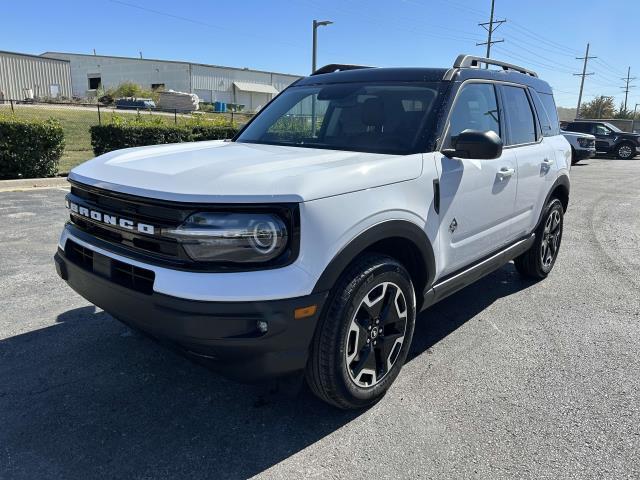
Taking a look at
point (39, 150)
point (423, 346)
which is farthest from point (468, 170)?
point (39, 150)

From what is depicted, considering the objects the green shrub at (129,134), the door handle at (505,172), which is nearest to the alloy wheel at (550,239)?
the door handle at (505,172)

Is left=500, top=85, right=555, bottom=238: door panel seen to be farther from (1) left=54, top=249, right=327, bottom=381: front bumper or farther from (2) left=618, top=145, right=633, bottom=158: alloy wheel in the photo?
(2) left=618, top=145, right=633, bottom=158: alloy wheel

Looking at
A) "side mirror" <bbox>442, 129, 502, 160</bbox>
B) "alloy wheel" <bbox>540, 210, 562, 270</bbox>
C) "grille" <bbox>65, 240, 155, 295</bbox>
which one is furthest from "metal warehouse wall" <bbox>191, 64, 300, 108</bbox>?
"grille" <bbox>65, 240, 155, 295</bbox>

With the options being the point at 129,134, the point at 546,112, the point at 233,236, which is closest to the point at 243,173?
the point at 233,236

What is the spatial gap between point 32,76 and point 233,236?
64.9m

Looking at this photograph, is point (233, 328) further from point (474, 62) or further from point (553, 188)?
point (553, 188)

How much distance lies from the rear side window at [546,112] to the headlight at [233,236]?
3.46m

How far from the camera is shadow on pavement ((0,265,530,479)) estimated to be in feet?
7.68

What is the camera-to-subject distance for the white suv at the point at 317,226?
2.16 metres

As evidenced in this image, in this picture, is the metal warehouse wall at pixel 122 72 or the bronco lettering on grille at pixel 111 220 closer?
the bronco lettering on grille at pixel 111 220

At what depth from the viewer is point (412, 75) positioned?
139 inches

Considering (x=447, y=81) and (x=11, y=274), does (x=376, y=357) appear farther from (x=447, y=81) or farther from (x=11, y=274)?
(x=11, y=274)

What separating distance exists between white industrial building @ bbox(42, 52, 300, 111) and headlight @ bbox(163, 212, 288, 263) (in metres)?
71.6

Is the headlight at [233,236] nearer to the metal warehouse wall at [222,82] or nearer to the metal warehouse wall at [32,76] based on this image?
the metal warehouse wall at [32,76]
